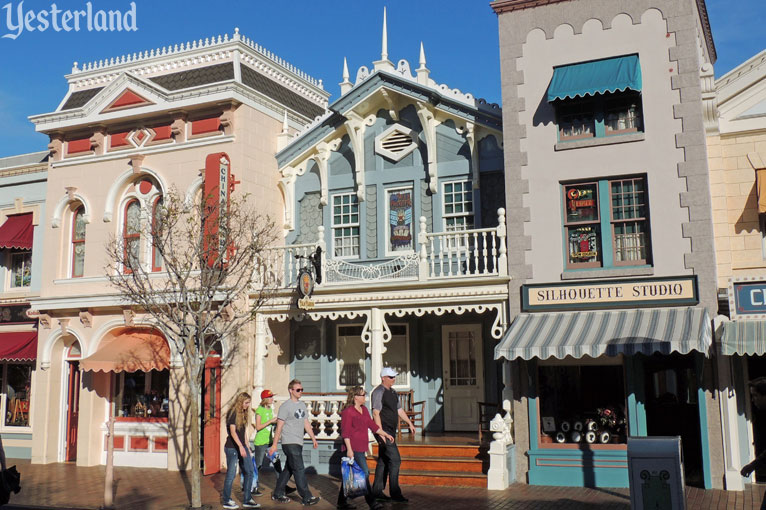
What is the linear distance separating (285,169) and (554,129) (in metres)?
6.85

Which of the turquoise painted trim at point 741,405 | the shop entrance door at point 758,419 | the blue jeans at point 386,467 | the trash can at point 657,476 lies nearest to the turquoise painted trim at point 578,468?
the turquoise painted trim at point 741,405

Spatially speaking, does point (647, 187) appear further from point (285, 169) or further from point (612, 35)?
point (285, 169)

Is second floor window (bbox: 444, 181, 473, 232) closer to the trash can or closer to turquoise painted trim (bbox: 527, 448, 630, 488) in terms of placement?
turquoise painted trim (bbox: 527, 448, 630, 488)

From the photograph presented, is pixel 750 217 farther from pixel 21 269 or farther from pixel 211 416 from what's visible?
pixel 21 269

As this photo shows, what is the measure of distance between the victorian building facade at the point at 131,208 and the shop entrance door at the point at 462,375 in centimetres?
438

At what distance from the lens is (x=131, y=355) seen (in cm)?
1723

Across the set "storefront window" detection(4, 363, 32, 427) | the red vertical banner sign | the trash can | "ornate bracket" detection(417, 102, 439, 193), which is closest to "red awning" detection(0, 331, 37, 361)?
"storefront window" detection(4, 363, 32, 427)

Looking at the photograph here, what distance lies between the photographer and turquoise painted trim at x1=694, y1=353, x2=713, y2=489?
1269 cm

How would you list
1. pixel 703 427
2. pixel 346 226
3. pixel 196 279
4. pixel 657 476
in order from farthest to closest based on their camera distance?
pixel 346 226
pixel 196 279
pixel 703 427
pixel 657 476

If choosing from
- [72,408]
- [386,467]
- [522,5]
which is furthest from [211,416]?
[522,5]

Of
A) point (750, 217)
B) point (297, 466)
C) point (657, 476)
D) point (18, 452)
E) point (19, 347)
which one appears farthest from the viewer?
point (18, 452)

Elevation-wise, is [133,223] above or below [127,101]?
below

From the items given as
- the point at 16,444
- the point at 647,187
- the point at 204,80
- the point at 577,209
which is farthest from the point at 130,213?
the point at 647,187

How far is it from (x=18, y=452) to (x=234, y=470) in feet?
34.5
